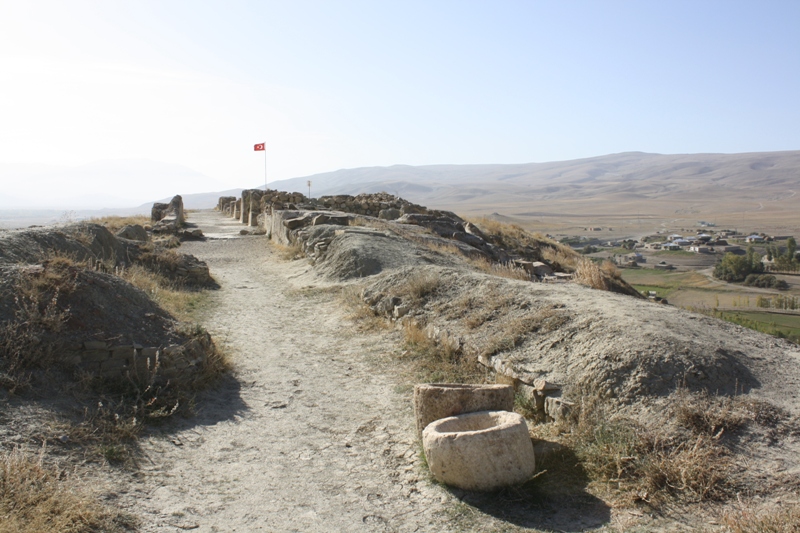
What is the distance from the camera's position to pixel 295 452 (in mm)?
4590

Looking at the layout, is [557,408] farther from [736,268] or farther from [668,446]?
[736,268]

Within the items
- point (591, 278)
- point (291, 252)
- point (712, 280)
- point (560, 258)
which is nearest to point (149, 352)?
point (591, 278)

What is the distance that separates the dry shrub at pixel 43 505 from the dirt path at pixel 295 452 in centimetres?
24

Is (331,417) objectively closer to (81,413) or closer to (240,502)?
(240,502)

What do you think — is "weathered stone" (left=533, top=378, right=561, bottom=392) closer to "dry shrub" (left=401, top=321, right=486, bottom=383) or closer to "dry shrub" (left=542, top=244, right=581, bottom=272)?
"dry shrub" (left=401, top=321, right=486, bottom=383)

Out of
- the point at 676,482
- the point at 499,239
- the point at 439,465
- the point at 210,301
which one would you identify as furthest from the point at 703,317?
the point at 499,239

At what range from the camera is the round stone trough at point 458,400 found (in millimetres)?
4504

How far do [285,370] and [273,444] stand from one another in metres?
1.90

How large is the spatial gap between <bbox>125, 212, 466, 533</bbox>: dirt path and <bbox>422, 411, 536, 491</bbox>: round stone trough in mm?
180

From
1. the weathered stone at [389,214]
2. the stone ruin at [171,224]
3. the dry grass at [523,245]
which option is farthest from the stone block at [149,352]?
the weathered stone at [389,214]

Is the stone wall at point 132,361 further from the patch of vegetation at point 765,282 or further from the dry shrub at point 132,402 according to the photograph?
the patch of vegetation at point 765,282

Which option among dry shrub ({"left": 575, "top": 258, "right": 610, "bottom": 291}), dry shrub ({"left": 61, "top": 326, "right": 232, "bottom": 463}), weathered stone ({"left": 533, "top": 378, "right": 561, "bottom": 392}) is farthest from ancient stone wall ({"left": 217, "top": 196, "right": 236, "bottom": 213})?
weathered stone ({"left": 533, "top": 378, "right": 561, "bottom": 392})

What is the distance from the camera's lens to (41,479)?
11.3 ft

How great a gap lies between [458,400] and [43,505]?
2.73 m
